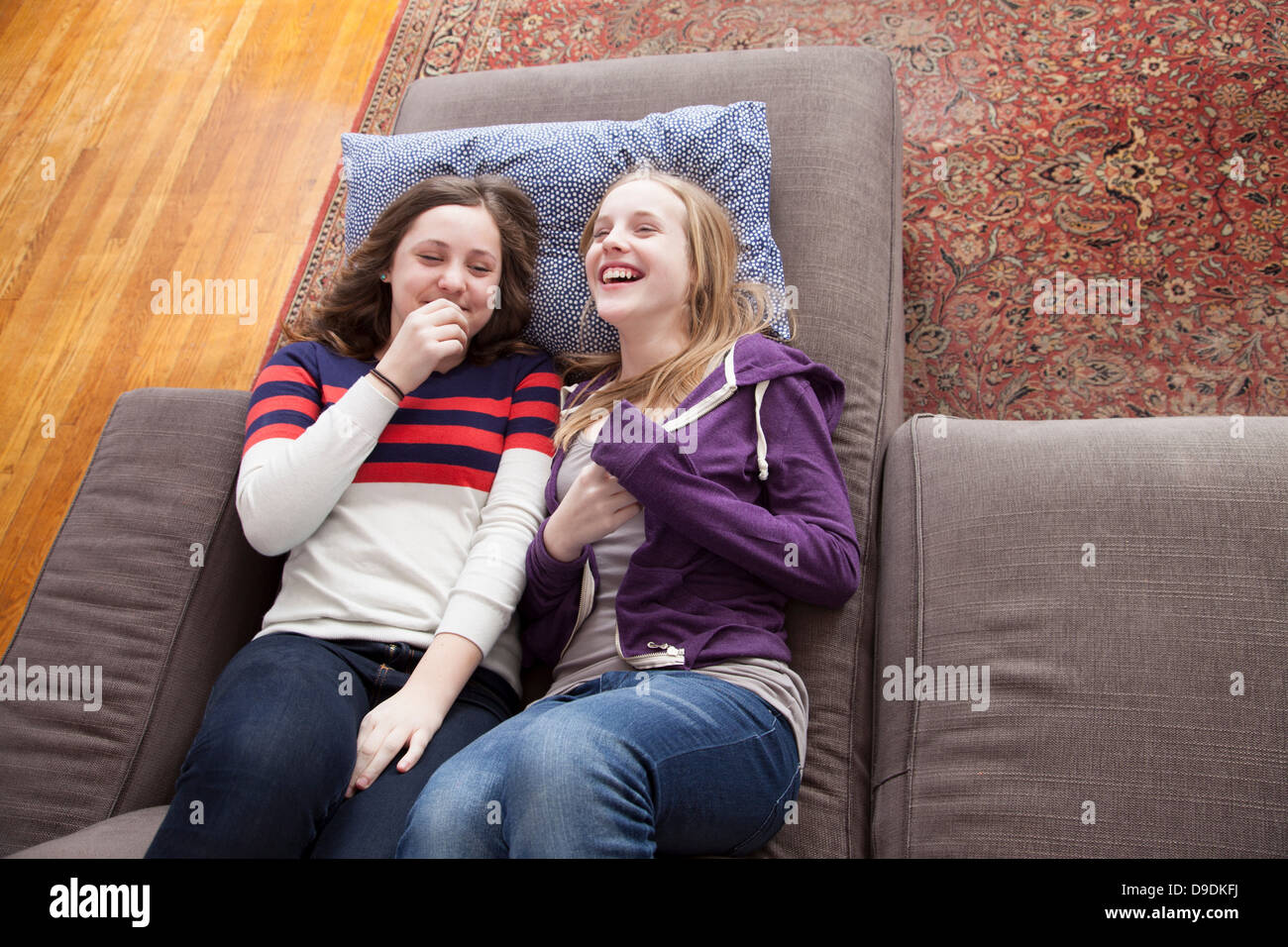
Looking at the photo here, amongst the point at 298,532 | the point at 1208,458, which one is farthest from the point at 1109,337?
the point at 298,532

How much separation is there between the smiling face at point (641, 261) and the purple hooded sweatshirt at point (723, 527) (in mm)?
127

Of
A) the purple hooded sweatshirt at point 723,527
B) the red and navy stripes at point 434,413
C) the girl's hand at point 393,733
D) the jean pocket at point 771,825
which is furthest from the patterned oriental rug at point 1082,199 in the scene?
the girl's hand at point 393,733

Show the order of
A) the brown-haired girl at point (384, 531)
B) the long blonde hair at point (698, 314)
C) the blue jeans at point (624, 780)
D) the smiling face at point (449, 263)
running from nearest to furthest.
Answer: the blue jeans at point (624, 780)
the brown-haired girl at point (384, 531)
the long blonde hair at point (698, 314)
the smiling face at point (449, 263)

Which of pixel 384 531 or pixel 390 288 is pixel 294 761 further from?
pixel 390 288

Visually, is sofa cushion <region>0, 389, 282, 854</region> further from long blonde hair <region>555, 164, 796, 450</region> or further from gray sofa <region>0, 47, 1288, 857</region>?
long blonde hair <region>555, 164, 796, 450</region>

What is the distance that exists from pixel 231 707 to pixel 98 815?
0.24m

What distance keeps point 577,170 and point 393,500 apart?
0.64 meters

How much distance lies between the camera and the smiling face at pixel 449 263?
4.43 ft

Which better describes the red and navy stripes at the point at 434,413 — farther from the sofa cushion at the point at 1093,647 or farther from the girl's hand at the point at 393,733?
the sofa cushion at the point at 1093,647

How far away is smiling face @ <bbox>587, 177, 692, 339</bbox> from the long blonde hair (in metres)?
0.02

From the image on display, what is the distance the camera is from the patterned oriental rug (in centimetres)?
165

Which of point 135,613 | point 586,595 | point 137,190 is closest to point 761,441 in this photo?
point 586,595

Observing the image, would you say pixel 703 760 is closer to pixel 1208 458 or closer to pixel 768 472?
pixel 768 472

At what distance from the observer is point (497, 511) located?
125 cm
